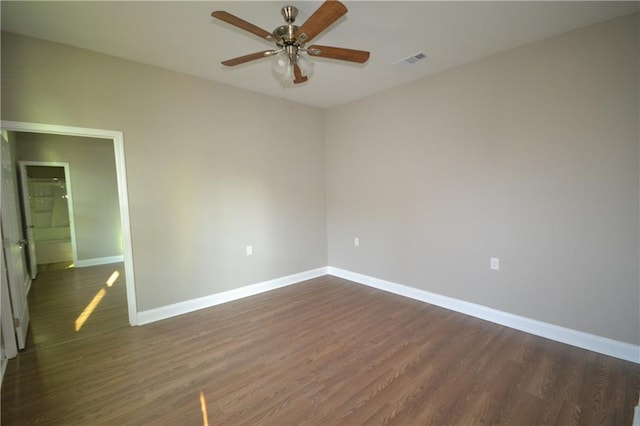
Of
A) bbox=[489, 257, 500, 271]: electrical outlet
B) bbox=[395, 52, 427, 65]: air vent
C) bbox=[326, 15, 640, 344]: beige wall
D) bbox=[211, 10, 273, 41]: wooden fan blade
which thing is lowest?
bbox=[489, 257, 500, 271]: electrical outlet

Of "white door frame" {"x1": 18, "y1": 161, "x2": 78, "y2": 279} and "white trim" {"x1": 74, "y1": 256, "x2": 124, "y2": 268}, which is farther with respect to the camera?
"white trim" {"x1": 74, "y1": 256, "x2": 124, "y2": 268}

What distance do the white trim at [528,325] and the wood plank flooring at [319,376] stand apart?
9cm

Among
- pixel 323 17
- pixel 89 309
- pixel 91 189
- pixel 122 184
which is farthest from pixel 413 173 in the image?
pixel 91 189

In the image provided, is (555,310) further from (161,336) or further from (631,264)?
(161,336)

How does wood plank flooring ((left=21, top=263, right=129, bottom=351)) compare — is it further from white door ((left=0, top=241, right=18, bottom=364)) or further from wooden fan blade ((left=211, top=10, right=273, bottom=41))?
wooden fan blade ((left=211, top=10, right=273, bottom=41))

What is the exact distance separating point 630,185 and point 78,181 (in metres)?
8.29

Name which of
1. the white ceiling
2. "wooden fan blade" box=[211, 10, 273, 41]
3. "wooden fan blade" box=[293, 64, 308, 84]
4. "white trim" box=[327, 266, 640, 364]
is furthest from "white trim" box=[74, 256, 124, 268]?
"wooden fan blade" box=[211, 10, 273, 41]

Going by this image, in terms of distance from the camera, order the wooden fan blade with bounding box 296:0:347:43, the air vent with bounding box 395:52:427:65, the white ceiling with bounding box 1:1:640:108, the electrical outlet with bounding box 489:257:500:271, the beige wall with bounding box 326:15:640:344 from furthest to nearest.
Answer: the electrical outlet with bounding box 489:257:500:271
the air vent with bounding box 395:52:427:65
the beige wall with bounding box 326:15:640:344
the white ceiling with bounding box 1:1:640:108
the wooden fan blade with bounding box 296:0:347:43

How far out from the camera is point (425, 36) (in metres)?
2.45

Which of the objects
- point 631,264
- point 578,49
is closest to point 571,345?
point 631,264

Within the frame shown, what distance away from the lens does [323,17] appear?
156 cm

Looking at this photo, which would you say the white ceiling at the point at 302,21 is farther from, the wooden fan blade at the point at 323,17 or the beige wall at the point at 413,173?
the wooden fan blade at the point at 323,17

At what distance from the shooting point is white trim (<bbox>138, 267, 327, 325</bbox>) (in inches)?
122

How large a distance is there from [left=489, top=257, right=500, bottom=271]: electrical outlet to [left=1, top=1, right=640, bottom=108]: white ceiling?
215cm
